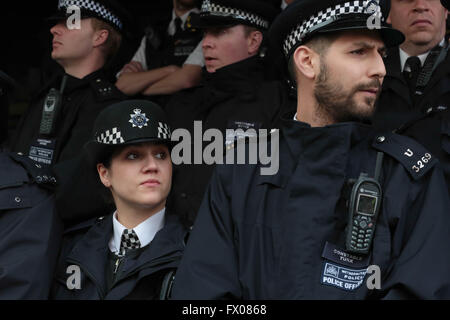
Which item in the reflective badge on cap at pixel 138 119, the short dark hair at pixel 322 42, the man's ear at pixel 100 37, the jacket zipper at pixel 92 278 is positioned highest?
the man's ear at pixel 100 37

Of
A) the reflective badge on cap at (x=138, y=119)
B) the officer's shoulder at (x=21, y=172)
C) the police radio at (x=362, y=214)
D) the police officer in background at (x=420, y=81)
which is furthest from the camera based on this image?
the officer's shoulder at (x=21, y=172)

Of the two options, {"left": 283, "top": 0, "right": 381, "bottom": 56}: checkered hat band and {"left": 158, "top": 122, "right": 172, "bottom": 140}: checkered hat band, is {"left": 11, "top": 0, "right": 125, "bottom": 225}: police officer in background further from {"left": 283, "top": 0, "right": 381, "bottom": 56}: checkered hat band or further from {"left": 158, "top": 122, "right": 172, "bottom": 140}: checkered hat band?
{"left": 283, "top": 0, "right": 381, "bottom": 56}: checkered hat band

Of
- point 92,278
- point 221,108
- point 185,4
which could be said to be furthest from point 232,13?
point 92,278

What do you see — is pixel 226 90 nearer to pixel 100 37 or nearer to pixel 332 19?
pixel 100 37

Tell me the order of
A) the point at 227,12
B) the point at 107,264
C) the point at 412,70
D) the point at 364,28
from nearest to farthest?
the point at 364,28, the point at 107,264, the point at 412,70, the point at 227,12

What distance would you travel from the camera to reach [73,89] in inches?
157

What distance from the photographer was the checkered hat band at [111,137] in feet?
9.53

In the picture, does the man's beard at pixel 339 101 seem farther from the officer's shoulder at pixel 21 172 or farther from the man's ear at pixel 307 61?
the officer's shoulder at pixel 21 172

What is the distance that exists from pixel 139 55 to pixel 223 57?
3.50ft

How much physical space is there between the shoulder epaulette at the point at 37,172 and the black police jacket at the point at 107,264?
11.7 inches

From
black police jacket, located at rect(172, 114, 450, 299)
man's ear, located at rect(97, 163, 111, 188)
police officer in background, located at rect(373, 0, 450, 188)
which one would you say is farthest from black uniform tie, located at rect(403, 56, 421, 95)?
man's ear, located at rect(97, 163, 111, 188)

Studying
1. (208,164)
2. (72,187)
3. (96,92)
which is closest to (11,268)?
(72,187)

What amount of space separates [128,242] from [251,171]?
691 mm

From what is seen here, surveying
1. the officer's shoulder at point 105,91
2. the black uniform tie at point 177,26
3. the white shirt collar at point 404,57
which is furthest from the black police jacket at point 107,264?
the black uniform tie at point 177,26
